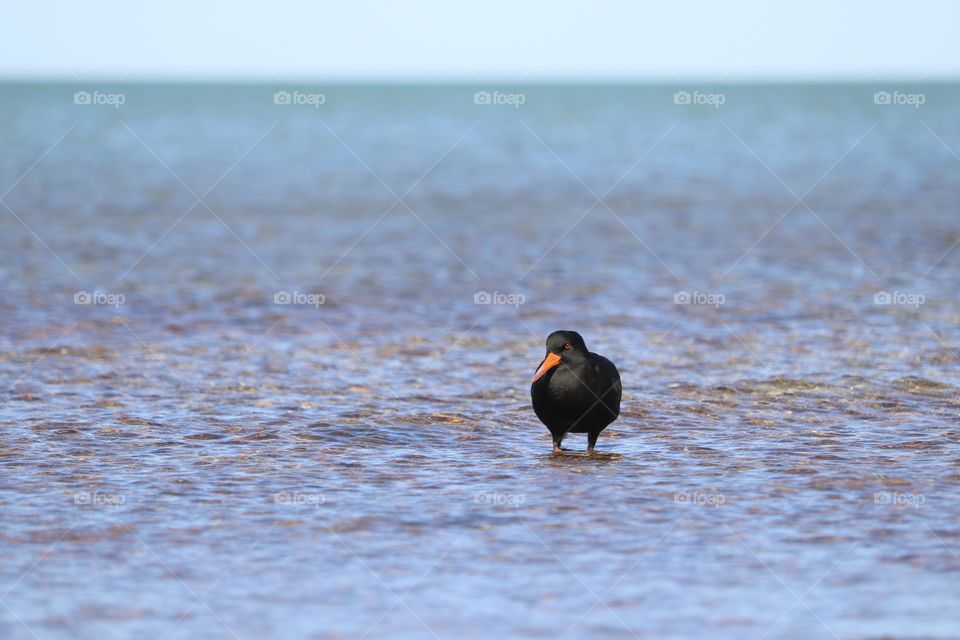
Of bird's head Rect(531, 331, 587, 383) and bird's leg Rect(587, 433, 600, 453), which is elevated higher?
bird's head Rect(531, 331, 587, 383)

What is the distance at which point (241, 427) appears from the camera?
41.1 feet

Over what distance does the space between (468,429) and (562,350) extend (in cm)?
138

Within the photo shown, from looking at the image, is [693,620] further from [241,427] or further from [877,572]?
[241,427]

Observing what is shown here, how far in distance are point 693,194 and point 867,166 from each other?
41.8 ft

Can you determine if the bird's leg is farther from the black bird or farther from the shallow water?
the shallow water

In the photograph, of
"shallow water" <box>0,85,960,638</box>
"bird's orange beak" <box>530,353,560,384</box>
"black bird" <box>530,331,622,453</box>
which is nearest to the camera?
"shallow water" <box>0,85,960,638</box>

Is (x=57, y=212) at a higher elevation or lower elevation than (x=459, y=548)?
higher

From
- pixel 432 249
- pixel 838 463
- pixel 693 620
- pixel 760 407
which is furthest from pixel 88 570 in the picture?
pixel 432 249

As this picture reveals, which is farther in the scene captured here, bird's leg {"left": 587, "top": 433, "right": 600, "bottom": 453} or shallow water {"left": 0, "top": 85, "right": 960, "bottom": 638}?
bird's leg {"left": 587, "top": 433, "right": 600, "bottom": 453}

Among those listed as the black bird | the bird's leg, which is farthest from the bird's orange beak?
the bird's leg

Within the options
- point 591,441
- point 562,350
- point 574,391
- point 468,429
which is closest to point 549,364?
point 562,350

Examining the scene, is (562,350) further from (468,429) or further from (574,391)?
(468,429)

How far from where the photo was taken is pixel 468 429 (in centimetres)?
1255

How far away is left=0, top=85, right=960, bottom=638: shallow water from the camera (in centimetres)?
791
